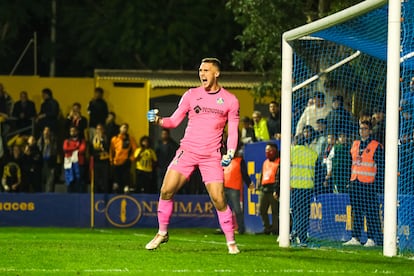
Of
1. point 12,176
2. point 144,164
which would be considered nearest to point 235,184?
point 144,164

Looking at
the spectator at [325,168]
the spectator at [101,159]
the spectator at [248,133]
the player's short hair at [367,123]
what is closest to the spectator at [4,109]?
the spectator at [101,159]

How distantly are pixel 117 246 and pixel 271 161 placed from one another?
8991 millimetres

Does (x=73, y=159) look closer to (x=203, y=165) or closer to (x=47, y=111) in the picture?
(x=47, y=111)

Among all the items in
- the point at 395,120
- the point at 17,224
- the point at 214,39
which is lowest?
the point at 17,224

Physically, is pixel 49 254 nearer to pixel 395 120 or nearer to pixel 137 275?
pixel 137 275

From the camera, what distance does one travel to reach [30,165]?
32750 millimetres

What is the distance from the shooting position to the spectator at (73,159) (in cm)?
3291

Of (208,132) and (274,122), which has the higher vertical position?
(274,122)

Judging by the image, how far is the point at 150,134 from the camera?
1469 inches

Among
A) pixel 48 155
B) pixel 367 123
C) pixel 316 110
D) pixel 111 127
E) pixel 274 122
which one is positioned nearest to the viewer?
pixel 367 123

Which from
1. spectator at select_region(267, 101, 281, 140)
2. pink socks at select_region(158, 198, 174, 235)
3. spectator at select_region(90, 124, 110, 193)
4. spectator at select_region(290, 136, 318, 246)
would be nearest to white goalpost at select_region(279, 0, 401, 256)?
spectator at select_region(290, 136, 318, 246)

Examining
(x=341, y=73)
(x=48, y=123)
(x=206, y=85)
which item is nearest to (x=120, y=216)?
(x=48, y=123)

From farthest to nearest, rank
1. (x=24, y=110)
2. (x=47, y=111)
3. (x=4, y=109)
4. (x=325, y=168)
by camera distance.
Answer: (x=4, y=109), (x=24, y=110), (x=47, y=111), (x=325, y=168)

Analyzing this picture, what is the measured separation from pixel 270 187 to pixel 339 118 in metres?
5.33
